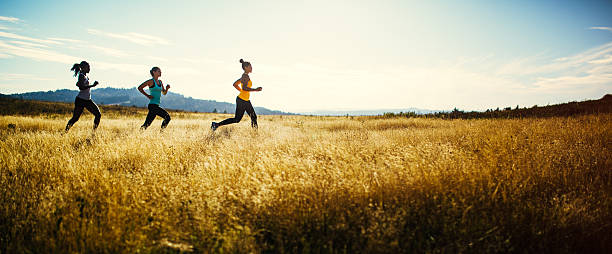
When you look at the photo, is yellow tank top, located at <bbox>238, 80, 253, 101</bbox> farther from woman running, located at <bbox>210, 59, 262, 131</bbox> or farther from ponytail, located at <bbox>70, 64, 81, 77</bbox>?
ponytail, located at <bbox>70, 64, 81, 77</bbox>

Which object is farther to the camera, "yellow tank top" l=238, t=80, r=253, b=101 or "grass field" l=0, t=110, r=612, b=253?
"yellow tank top" l=238, t=80, r=253, b=101

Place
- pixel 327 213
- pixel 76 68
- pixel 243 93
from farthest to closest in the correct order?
pixel 243 93, pixel 76 68, pixel 327 213

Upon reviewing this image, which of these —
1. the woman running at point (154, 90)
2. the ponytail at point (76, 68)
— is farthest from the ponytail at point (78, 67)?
the woman running at point (154, 90)

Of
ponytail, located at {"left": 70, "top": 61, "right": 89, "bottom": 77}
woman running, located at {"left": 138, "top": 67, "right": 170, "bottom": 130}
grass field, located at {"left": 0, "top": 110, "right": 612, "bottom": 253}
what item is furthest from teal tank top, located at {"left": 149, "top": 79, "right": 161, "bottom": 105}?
grass field, located at {"left": 0, "top": 110, "right": 612, "bottom": 253}

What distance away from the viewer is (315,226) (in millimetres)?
2152

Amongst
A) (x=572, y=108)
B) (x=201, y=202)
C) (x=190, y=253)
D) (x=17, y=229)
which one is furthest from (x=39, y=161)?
(x=572, y=108)

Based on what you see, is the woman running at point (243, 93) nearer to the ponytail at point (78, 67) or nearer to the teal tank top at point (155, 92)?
the teal tank top at point (155, 92)

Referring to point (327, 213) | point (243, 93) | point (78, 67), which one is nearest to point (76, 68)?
point (78, 67)

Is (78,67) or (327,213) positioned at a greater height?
(78,67)

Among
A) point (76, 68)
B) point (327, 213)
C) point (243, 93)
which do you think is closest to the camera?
point (327, 213)

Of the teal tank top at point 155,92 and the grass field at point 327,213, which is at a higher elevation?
the teal tank top at point 155,92

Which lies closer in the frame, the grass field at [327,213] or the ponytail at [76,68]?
the grass field at [327,213]

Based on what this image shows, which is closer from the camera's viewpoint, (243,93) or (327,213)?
(327,213)

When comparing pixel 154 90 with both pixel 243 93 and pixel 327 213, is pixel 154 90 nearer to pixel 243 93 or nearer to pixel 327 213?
pixel 243 93
